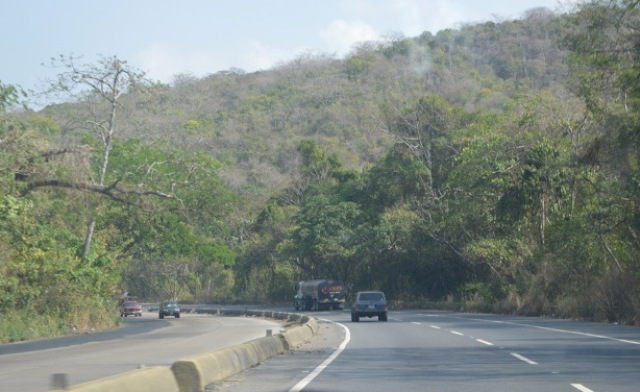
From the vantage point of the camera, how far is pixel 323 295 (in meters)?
68.2

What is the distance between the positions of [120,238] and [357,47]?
12616 cm

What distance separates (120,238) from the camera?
55.6 metres

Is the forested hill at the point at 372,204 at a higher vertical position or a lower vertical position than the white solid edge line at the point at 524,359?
higher

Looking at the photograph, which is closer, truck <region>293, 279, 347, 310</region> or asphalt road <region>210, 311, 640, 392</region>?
asphalt road <region>210, 311, 640, 392</region>

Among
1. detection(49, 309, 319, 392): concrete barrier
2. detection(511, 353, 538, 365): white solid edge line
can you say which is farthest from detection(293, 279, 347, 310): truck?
detection(511, 353, 538, 365): white solid edge line

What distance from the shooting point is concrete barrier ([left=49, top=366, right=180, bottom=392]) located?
957 cm

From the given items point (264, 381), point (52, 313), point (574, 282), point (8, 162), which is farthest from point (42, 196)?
point (574, 282)

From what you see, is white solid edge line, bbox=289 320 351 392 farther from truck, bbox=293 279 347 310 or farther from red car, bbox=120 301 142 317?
red car, bbox=120 301 142 317

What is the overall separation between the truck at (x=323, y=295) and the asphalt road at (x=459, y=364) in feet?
131

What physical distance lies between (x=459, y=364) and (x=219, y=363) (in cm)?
498

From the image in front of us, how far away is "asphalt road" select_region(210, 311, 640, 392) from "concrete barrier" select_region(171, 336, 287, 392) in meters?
0.22

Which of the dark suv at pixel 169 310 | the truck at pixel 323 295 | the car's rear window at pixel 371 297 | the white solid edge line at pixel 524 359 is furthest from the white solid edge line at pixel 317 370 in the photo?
the truck at pixel 323 295

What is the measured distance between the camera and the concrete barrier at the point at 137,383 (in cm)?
957

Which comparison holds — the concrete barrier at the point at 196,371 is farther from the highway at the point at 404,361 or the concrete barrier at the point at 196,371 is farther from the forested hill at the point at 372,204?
the forested hill at the point at 372,204
